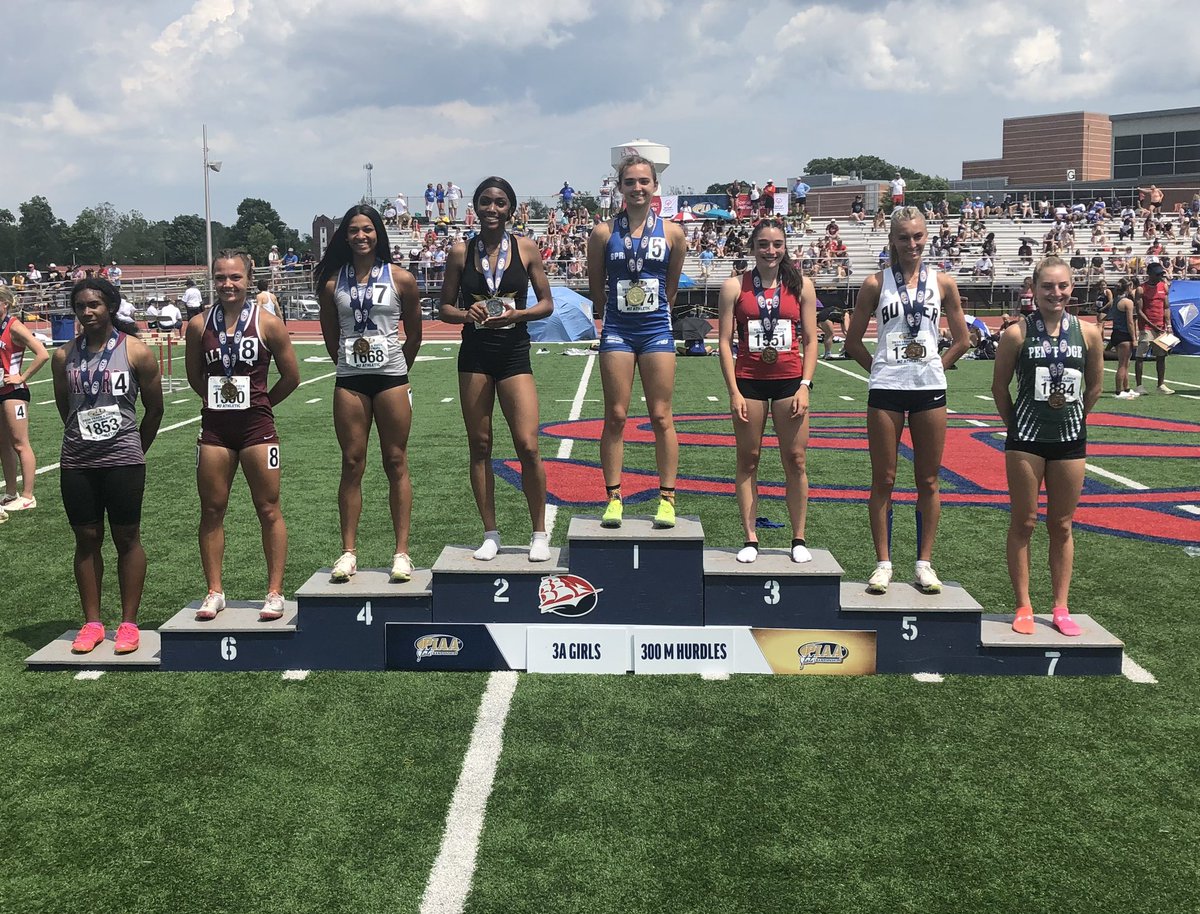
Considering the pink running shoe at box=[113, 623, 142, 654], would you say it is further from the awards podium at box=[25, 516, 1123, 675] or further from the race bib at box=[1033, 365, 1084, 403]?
the race bib at box=[1033, 365, 1084, 403]

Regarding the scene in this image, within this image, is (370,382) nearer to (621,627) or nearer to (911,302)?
(621,627)

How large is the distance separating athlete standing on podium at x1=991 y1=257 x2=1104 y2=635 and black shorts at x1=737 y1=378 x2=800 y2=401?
1.02m

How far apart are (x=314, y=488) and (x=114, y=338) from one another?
14.8ft

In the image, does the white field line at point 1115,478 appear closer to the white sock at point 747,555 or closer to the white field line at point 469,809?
the white sock at point 747,555

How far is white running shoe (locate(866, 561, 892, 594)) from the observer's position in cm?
538

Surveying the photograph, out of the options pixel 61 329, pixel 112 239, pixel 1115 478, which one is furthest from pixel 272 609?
pixel 112 239

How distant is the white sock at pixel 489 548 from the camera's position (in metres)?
5.50

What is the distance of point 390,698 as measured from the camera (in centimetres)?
498

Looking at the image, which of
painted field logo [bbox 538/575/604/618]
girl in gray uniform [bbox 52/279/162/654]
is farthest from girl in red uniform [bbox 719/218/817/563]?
girl in gray uniform [bbox 52/279/162/654]

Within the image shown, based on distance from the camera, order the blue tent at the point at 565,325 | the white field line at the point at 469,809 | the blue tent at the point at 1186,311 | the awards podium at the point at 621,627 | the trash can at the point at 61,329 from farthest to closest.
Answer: the blue tent at the point at 565,325
the trash can at the point at 61,329
the blue tent at the point at 1186,311
the awards podium at the point at 621,627
the white field line at the point at 469,809

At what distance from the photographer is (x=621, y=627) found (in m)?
5.27

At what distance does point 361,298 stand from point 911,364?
277cm

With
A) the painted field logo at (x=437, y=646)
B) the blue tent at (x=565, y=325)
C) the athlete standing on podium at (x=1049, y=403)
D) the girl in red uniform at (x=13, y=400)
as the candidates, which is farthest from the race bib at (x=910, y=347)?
the blue tent at (x=565, y=325)

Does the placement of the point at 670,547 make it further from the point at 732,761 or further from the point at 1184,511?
the point at 1184,511
